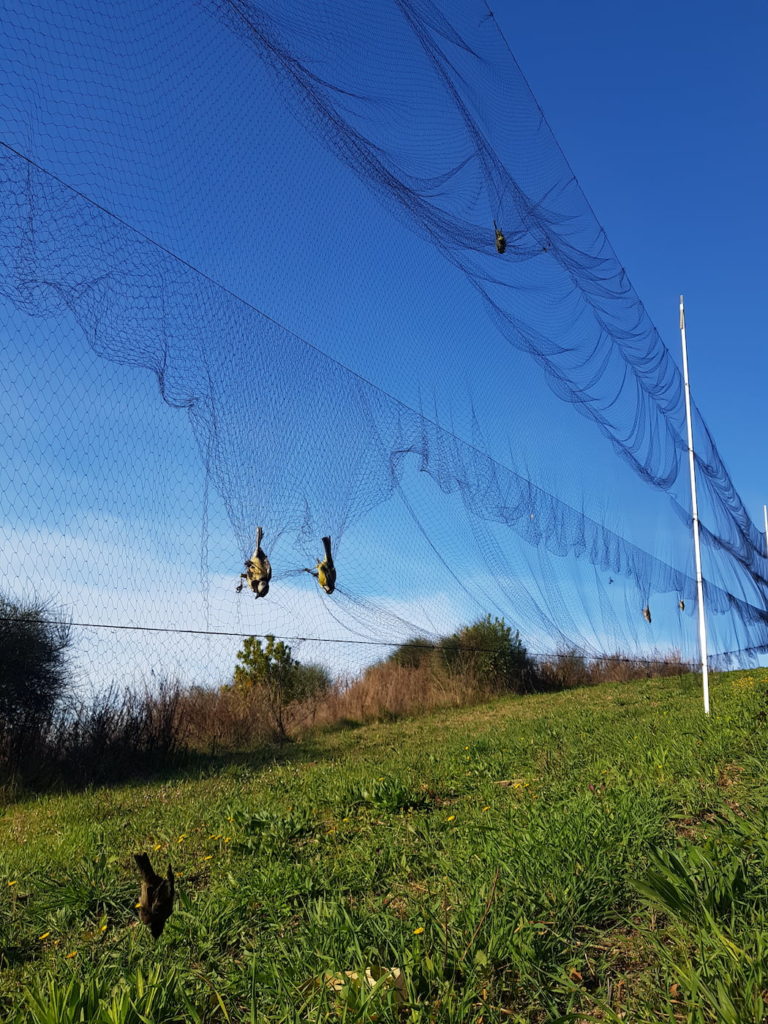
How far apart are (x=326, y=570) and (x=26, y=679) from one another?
10.4 ft

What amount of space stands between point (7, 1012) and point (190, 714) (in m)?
6.99

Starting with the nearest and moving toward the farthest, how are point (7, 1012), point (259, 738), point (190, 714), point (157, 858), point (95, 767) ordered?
point (7, 1012), point (157, 858), point (95, 767), point (190, 714), point (259, 738)

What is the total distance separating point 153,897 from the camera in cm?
221

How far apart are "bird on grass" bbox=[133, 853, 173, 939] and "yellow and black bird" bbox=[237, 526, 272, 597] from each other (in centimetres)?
415

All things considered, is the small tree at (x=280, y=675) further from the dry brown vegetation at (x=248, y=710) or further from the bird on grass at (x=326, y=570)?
the bird on grass at (x=326, y=570)

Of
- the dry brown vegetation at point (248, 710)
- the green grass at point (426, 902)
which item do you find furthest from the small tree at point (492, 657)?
the green grass at point (426, 902)

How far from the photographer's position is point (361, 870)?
3154 millimetres

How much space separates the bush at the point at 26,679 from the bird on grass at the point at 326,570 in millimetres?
2297

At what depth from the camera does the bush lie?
7.36 meters

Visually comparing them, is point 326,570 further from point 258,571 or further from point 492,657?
point 492,657

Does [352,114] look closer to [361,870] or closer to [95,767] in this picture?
[361,870]

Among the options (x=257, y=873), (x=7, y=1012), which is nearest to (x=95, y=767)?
(x=257, y=873)

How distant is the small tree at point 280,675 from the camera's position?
36.7ft

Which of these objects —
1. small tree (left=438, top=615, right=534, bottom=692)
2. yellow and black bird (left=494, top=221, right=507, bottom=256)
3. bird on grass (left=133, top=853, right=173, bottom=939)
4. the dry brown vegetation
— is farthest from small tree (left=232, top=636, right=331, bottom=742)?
bird on grass (left=133, top=853, right=173, bottom=939)
